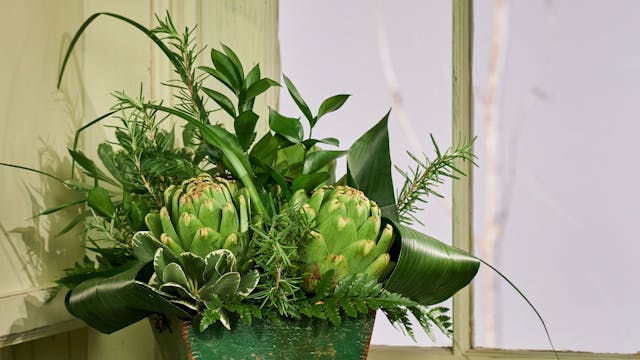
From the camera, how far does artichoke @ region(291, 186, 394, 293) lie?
597 millimetres

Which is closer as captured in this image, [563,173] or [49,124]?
[49,124]

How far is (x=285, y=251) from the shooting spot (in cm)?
59

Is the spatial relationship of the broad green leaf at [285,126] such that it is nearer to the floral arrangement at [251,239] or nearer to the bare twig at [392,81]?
the floral arrangement at [251,239]

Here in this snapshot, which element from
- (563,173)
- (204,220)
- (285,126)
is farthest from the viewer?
(563,173)

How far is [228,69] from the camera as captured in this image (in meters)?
0.71

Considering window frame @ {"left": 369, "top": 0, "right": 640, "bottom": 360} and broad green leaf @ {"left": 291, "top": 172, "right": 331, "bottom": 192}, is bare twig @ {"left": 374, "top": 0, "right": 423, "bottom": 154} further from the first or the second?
broad green leaf @ {"left": 291, "top": 172, "right": 331, "bottom": 192}

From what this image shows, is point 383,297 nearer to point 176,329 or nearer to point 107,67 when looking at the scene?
point 176,329

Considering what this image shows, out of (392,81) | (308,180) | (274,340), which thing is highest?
(392,81)

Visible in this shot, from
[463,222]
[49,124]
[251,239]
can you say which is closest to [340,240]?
[251,239]

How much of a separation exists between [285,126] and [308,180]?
62 mm

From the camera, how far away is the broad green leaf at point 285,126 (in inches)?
26.9

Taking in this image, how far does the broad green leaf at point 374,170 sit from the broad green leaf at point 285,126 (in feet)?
0.17

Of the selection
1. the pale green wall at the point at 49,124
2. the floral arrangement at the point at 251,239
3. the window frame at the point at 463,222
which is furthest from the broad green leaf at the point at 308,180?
the window frame at the point at 463,222

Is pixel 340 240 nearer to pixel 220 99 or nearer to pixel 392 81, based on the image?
pixel 220 99
